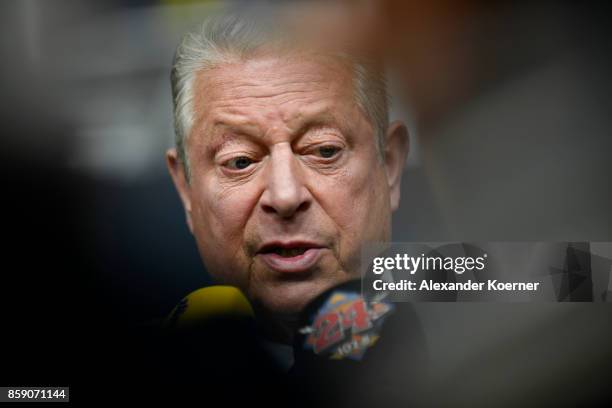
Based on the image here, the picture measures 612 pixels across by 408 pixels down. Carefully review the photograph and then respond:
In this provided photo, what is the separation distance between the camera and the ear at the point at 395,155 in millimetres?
2695

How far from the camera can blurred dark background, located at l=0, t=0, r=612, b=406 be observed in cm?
270

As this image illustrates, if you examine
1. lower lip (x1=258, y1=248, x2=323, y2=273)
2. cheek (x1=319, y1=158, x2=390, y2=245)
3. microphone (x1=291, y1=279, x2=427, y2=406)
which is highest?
cheek (x1=319, y1=158, x2=390, y2=245)

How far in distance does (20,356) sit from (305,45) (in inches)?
70.2

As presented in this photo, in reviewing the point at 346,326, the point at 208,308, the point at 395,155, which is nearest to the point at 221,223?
the point at 208,308

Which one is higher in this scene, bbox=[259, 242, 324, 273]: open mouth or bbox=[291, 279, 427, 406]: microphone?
bbox=[259, 242, 324, 273]: open mouth

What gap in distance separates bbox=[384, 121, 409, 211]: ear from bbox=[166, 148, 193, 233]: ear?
84 centimetres

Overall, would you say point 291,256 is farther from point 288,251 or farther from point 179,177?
point 179,177

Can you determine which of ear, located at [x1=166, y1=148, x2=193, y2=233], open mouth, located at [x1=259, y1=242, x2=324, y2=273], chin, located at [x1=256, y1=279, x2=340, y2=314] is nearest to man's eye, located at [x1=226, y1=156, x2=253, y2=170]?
ear, located at [x1=166, y1=148, x2=193, y2=233]

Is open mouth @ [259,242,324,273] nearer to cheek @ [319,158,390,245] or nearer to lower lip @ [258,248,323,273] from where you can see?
lower lip @ [258,248,323,273]

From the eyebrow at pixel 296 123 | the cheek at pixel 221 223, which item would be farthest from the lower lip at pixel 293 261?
the eyebrow at pixel 296 123

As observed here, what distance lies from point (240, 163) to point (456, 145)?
89cm

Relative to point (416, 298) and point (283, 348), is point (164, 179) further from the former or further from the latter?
point (416, 298)

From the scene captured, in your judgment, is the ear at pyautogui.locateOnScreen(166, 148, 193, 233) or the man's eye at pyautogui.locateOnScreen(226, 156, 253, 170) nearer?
the man's eye at pyautogui.locateOnScreen(226, 156, 253, 170)

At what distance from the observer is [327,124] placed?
2.63 metres
